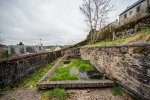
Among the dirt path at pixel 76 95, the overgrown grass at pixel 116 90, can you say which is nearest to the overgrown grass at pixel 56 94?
the dirt path at pixel 76 95

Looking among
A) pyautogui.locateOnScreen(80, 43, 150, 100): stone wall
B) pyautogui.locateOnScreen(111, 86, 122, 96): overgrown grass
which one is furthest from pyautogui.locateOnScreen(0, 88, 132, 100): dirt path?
pyautogui.locateOnScreen(80, 43, 150, 100): stone wall

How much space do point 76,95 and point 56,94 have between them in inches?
27.4

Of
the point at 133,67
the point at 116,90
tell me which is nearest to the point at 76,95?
the point at 116,90

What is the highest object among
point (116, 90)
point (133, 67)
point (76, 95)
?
point (133, 67)

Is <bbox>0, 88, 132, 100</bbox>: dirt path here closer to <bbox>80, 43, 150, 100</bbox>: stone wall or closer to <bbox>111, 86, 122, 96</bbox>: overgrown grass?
<bbox>111, 86, 122, 96</bbox>: overgrown grass

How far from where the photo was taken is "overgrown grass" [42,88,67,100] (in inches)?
176

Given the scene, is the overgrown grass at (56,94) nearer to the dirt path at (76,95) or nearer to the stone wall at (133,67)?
the dirt path at (76,95)

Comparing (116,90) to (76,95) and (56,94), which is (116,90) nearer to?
(76,95)

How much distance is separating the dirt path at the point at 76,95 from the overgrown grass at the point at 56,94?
176 mm

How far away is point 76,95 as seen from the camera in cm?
469

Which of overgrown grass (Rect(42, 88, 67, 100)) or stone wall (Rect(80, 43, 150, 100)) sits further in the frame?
overgrown grass (Rect(42, 88, 67, 100))

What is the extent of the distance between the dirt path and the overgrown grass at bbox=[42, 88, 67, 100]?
18 centimetres

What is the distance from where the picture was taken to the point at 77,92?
16.0 ft

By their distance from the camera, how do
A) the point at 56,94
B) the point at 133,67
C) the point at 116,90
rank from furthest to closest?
the point at 116,90 < the point at 56,94 < the point at 133,67
